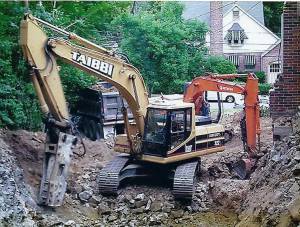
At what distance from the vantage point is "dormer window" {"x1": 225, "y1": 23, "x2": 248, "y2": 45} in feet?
92.9

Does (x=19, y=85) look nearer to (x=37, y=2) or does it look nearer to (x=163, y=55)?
(x=37, y=2)

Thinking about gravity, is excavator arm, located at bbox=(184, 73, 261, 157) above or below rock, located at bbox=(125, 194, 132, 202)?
above

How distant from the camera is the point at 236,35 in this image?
29.0 metres

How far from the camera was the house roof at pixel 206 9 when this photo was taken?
88.9 ft

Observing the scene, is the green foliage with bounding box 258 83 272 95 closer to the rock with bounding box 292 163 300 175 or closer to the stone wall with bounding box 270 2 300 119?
the stone wall with bounding box 270 2 300 119

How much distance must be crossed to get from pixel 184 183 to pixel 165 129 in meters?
1.09

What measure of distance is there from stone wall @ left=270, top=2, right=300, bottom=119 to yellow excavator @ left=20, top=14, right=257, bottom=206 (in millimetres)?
656

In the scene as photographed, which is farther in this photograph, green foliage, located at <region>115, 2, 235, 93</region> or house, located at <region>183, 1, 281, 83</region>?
house, located at <region>183, 1, 281, 83</region>

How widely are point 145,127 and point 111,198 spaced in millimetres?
1475

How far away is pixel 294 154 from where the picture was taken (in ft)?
29.0

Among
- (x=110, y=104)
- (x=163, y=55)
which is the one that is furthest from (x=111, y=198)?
(x=163, y=55)

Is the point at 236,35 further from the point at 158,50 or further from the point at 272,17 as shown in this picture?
the point at 158,50

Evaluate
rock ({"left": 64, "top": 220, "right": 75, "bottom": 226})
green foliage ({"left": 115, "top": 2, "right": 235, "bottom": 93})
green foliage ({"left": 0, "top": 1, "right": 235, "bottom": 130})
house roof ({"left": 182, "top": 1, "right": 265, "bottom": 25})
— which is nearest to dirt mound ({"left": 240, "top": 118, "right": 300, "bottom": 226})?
rock ({"left": 64, "top": 220, "right": 75, "bottom": 226})

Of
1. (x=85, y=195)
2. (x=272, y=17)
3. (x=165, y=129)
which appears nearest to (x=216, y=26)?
(x=272, y=17)
